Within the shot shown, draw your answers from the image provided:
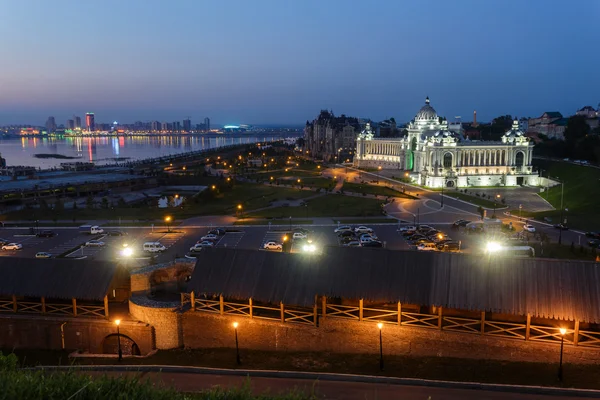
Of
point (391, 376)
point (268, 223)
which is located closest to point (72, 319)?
point (391, 376)

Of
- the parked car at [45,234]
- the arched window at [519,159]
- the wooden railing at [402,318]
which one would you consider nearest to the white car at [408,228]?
the wooden railing at [402,318]

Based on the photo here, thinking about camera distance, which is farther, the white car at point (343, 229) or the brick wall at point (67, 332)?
the white car at point (343, 229)

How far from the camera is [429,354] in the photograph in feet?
57.7

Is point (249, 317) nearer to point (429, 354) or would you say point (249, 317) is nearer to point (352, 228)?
point (429, 354)

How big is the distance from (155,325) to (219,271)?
365cm

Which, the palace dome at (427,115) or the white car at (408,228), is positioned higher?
the palace dome at (427,115)

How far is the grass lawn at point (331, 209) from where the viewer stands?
48.5 metres

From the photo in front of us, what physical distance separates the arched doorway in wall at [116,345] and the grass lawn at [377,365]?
154 cm

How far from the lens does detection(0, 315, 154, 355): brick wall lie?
796 inches

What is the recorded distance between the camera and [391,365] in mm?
17297

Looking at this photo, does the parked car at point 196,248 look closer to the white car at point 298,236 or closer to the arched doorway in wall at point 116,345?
→ the white car at point 298,236

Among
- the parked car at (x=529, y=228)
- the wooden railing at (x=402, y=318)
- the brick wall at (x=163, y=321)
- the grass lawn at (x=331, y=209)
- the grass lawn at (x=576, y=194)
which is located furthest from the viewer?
the grass lawn at (x=331, y=209)

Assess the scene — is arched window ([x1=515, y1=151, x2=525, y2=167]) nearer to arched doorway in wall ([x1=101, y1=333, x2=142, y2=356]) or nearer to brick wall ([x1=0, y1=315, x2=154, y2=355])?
brick wall ([x1=0, y1=315, x2=154, y2=355])

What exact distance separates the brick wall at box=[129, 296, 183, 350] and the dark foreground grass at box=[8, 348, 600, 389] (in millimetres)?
573
